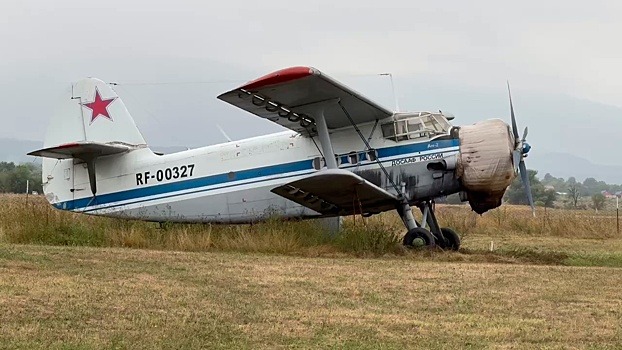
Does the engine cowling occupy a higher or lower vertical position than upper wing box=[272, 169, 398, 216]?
higher

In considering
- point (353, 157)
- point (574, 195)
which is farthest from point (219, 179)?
point (574, 195)

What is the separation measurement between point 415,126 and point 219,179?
4.15 meters

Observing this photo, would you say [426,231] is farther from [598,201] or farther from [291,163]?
[598,201]

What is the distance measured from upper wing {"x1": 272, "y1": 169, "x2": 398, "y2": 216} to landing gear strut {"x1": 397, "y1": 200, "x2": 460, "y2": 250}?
323 millimetres

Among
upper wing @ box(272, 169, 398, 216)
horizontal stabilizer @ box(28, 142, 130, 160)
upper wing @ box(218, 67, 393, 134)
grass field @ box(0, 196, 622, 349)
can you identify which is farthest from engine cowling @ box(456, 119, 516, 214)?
horizontal stabilizer @ box(28, 142, 130, 160)

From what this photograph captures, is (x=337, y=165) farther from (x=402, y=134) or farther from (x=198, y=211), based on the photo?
(x=198, y=211)

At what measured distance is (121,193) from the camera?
17.6 meters

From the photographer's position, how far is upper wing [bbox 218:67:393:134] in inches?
538

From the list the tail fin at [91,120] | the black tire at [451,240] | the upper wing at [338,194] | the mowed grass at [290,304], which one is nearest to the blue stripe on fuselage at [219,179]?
the upper wing at [338,194]

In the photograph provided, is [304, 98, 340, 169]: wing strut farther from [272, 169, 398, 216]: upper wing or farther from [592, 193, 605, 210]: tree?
[592, 193, 605, 210]: tree

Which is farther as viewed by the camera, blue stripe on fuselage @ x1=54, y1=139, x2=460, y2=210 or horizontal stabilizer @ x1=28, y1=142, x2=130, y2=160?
horizontal stabilizer @ x1=28, y1=142, x2=130, y2=160

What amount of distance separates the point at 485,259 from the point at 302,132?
182 inches

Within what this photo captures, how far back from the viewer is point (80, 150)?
17.0 m

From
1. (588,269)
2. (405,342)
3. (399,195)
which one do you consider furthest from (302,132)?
(405,342)
